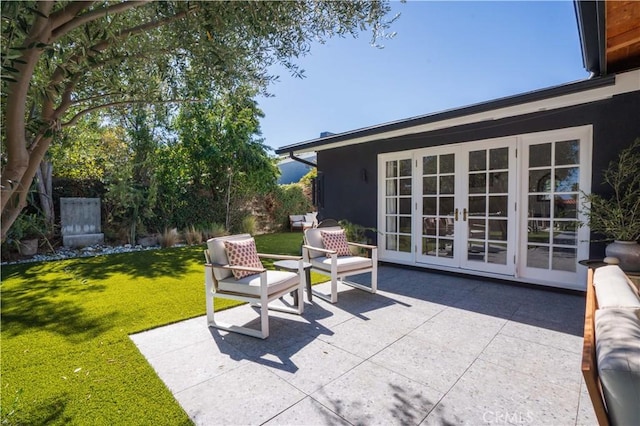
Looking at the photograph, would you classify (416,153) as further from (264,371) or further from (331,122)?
(331,122)

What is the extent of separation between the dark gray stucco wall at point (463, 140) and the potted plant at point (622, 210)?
0.60 ft

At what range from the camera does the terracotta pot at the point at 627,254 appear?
372cm

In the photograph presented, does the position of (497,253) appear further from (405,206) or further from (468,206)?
(405,206)

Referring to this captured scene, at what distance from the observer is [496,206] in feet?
17.5

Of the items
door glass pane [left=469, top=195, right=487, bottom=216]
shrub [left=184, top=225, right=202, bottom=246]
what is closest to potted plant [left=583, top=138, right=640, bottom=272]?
door glass pane [left=469, top=195, right=487, bottom=216]

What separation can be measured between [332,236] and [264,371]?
9.06 ft

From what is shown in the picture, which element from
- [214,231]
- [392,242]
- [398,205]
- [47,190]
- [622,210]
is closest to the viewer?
[622,210]

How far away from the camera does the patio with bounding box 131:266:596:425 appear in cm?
217

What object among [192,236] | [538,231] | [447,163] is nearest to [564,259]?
[538,231]

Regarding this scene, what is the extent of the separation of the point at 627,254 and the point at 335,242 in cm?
373

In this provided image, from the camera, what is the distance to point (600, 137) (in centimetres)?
434

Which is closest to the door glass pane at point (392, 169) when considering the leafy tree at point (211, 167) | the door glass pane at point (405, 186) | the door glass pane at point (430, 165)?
the door glass pane at point (405, 186)

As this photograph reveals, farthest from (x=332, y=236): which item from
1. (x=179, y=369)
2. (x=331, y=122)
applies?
(x=331, y=122)

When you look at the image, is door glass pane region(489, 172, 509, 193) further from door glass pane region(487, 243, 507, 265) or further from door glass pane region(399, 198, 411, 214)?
door glass pane region(399, 198, 411, 214)
